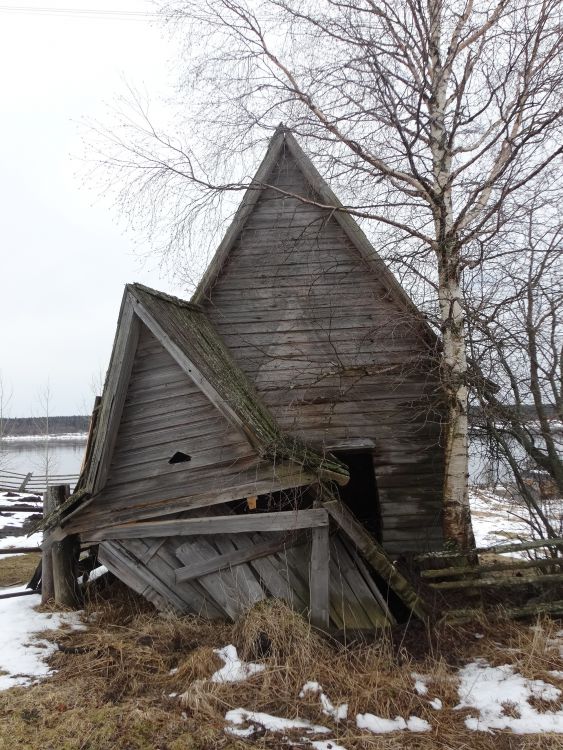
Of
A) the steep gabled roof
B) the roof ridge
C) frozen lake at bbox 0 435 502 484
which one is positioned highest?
the roof ridge

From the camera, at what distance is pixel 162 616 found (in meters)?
5.59

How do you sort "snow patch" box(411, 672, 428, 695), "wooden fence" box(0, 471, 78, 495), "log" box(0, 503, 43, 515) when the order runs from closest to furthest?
1. "snow patch" box(411, 672, 428, 695)
2. "log" box(0, 503, 43, 515)
3. "wooden fence" box(0, 471, 78, 495)

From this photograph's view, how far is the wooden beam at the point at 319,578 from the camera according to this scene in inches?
204

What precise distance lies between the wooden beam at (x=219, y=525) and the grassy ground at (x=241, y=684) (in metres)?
0.85

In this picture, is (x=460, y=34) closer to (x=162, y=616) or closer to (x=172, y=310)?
(x=172, y=310)

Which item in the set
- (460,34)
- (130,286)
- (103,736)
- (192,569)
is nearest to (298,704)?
(103,736)

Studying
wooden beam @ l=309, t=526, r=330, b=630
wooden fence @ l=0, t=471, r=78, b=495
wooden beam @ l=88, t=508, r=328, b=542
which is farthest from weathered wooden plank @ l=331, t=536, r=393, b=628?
wooden fence @ l=0, t=471, r=78, b=495

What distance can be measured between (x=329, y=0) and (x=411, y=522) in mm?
7073

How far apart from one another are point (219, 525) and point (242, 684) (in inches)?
62.2

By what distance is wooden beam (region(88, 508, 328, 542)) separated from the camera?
17.3ft

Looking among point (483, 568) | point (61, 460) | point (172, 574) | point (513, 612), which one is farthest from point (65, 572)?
point (61, 460)

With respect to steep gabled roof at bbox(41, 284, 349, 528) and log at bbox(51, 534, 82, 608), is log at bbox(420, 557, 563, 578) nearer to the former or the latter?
steep gabled roof at bbox(41, 284, 349, 528)

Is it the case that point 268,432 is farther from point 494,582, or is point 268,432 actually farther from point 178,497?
point 494,582

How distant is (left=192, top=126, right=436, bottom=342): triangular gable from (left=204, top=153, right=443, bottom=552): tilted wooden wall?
0.11 m
